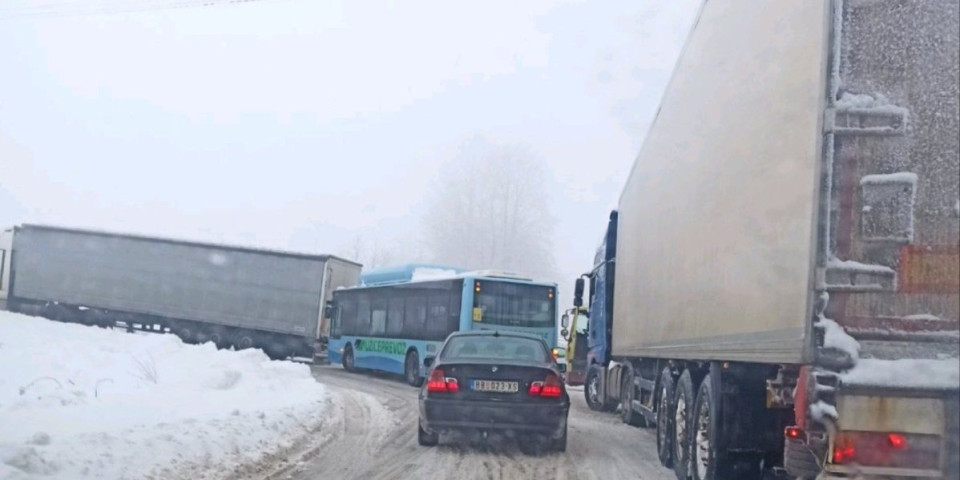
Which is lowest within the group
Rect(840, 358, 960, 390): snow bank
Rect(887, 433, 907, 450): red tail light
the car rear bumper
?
the car rear bumper

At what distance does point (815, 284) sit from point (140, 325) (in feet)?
111

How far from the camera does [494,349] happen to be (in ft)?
36.4

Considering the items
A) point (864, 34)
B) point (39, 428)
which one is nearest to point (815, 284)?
point (864, 34)

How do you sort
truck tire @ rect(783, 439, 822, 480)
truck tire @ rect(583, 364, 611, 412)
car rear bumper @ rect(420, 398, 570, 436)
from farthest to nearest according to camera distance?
truck tire @ rect(583, 364, 611, 412) < car rear bumper @ rect(420, 398, 570, 436) < truck tire @ rect(783, 439, 822, 480)

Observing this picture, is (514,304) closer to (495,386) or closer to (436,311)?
(436,311)

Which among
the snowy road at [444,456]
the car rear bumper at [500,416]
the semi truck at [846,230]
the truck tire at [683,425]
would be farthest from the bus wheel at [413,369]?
the semi truck at [846,230]

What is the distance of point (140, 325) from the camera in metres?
35.4

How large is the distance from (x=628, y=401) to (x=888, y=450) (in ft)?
33.1

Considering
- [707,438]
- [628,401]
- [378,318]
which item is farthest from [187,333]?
[707,438]

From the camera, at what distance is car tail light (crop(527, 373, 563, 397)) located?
10.4 m

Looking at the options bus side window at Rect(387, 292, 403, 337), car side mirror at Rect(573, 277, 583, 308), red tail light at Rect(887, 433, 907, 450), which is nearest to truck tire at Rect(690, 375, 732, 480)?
red tail light at Rect(887, 433, 907, 450)

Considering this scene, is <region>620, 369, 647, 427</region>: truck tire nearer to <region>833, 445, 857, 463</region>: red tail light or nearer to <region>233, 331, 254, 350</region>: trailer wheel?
<region>833, 445, 857, 463</region>: red tail light

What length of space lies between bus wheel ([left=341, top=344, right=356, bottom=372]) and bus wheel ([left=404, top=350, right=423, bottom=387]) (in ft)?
16.2

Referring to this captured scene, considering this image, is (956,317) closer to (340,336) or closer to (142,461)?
(142,461)
